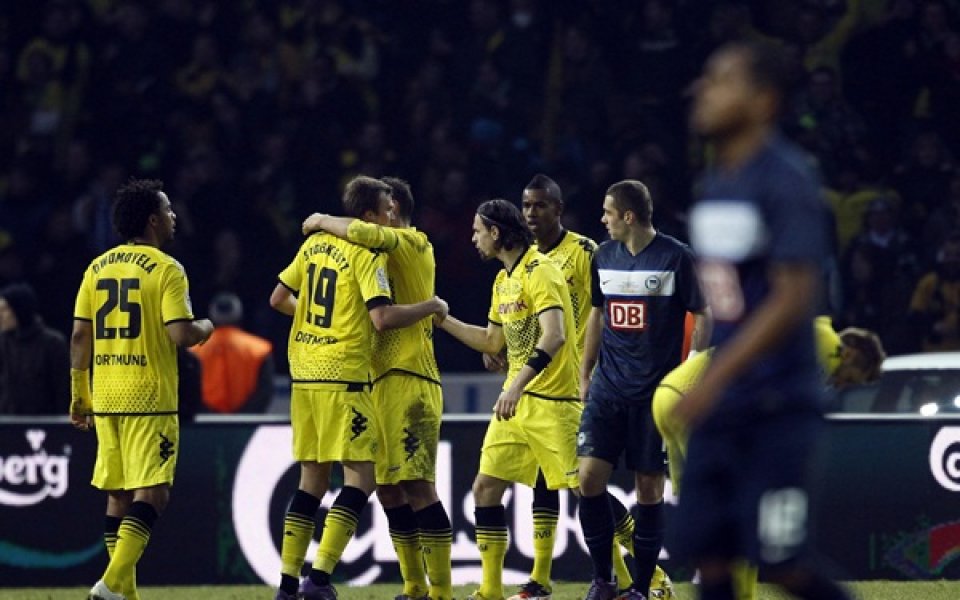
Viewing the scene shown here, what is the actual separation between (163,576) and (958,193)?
798 cm

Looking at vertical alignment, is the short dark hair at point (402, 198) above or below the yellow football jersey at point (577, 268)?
above

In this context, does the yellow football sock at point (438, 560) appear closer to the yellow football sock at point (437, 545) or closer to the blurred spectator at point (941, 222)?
the yellow football sock at point (437, 545)

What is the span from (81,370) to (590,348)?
2.62 m

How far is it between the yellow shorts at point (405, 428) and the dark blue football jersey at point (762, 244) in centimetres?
411

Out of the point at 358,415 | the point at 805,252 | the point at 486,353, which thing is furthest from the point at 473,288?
the point at 805,252

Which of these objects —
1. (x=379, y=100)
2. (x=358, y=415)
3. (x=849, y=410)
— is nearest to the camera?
(x=358, y=415)

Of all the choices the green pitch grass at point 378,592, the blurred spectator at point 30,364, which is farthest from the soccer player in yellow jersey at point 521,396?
the blurred spectator at point 30,364

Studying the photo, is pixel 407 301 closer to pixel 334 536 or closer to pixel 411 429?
pixel 411 429

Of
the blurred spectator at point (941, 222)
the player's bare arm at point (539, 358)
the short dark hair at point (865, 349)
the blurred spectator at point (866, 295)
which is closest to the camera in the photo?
the player's bare arm at point (539, 358)

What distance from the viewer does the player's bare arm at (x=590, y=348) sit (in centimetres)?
976

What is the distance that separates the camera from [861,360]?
1191 cm

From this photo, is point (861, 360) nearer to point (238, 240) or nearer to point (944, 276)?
point (944, 276)

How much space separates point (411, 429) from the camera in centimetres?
929

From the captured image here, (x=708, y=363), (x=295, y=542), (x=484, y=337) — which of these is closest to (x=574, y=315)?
(x=484, y=337)
